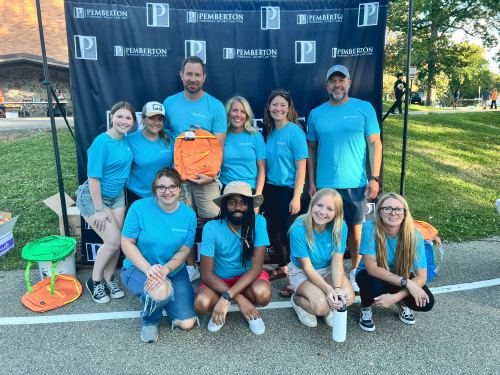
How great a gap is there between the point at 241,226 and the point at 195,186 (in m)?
0.84

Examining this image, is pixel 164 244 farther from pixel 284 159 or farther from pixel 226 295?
pixel 284 159

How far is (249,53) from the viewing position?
4359 mm

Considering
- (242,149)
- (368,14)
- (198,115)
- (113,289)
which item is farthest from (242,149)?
(368,14)

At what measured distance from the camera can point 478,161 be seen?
8.82 meters

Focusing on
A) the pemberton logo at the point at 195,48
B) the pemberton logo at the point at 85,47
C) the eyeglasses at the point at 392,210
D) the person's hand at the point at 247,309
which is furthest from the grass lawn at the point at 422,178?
the pemberton logo at the point at 195,48

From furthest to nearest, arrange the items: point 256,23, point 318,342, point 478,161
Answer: point 478,161
point 256,23
point 318,342

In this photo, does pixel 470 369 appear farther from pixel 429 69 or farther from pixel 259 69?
pixel 429 69

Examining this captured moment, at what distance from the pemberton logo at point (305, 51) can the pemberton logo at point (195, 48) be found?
43.2 inches

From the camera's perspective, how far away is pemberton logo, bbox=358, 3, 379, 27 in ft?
13.9

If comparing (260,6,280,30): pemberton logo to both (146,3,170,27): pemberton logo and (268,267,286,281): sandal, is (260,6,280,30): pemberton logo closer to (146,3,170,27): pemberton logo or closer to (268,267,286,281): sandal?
(146,3,170,27): pemberton logo

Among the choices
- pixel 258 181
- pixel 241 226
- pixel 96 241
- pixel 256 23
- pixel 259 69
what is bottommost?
pixel 96 241

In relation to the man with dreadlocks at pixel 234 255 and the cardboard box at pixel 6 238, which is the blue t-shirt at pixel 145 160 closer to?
the man with dreadlocks at pixel 234 255

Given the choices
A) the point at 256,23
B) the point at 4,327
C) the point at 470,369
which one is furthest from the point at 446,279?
the point at 4,327

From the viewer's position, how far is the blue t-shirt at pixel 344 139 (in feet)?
12.0
